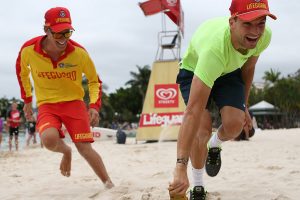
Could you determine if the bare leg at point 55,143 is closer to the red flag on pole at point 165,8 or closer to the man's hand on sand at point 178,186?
the man's hand on sand at point 178,186

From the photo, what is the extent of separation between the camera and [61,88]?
14.8 ft

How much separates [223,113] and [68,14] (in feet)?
6.06

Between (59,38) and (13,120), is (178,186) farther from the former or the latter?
(13,120)

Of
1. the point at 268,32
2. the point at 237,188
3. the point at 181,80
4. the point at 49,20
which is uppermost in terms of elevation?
the point at 49,20

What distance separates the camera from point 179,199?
2.51 meters

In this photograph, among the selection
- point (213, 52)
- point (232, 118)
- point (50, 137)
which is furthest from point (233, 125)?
point (50, 137)

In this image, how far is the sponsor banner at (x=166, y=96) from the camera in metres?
14.1

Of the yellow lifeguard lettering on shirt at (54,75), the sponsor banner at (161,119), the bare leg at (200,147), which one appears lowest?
the bare leg at (200,147)

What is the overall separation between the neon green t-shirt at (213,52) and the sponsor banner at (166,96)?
1034cm

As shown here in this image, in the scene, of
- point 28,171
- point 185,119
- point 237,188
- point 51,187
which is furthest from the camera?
point 28,171

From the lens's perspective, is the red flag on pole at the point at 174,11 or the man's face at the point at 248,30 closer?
the man's face at the point at 248,30

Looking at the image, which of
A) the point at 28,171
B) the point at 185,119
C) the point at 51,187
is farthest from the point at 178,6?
the point at 185,119

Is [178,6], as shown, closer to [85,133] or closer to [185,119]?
[85,133]

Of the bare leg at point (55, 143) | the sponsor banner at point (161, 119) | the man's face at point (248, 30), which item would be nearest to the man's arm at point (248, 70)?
the man's face at point (248, 30)
